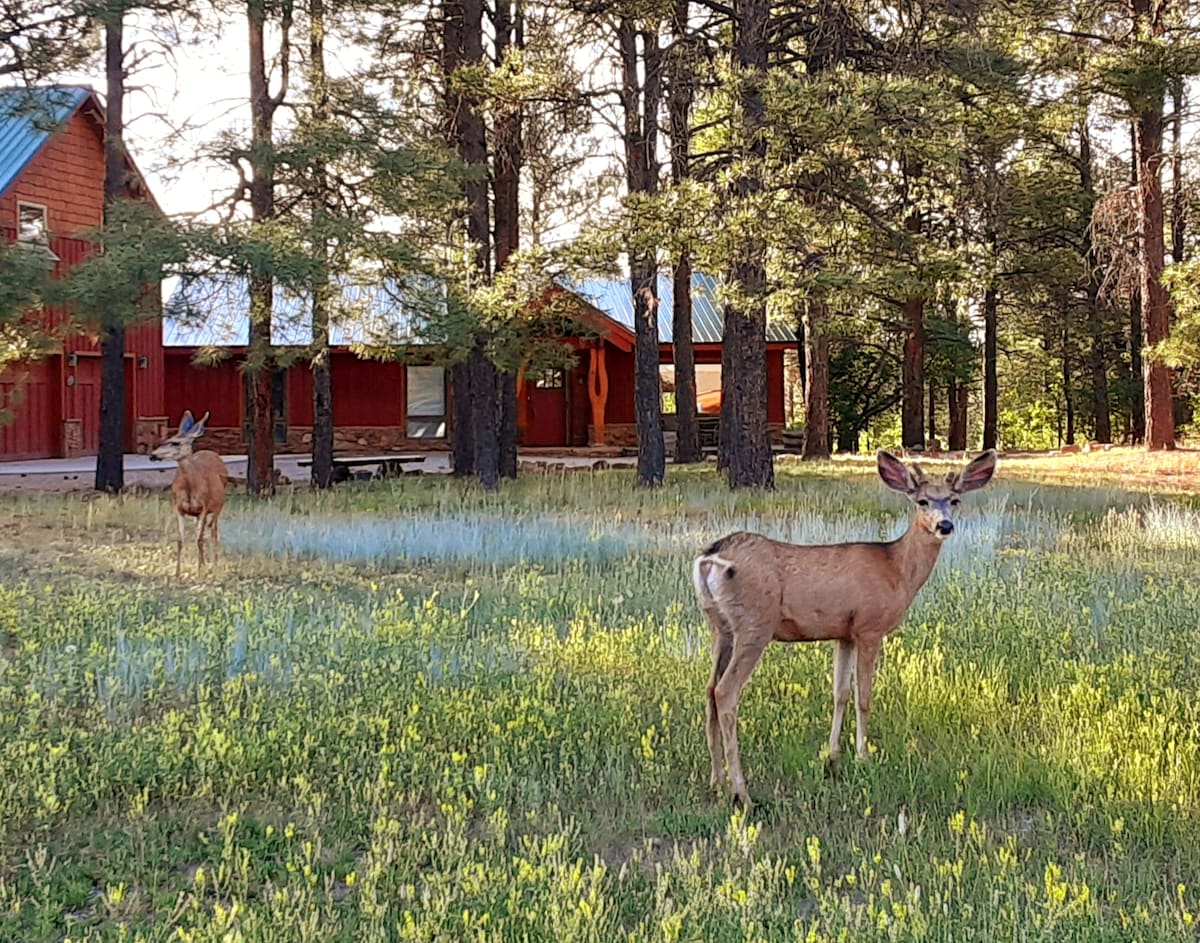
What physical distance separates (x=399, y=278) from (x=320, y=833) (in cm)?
1185

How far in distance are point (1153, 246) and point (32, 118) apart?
18505 millimetres

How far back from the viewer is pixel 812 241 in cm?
1534

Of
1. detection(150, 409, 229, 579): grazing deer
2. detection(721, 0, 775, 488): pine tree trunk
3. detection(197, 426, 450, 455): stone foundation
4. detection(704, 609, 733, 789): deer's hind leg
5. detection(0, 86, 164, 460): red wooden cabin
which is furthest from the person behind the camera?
detection(197, 426, 450, 455): stone foundation

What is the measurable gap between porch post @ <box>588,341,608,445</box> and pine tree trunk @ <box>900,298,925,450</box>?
7677 millimetres

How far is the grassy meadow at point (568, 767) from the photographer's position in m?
3.79

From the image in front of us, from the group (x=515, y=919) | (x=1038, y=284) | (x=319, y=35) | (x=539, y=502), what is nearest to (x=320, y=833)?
(x=515, y=919)

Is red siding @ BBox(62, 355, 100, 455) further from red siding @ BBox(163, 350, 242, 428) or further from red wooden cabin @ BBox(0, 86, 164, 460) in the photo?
red siding @ BBox(163, 350, 242, 428)

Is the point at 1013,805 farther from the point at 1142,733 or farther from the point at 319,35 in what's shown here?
the point at 319,35

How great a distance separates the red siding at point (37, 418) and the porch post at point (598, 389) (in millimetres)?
12713

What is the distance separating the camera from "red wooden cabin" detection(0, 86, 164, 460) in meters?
25.7

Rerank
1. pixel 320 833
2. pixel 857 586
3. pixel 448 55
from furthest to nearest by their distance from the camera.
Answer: pixel 448 55 < pixel 857 586 < pixel 320 833

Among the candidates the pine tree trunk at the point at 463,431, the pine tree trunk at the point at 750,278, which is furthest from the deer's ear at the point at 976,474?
the pine tree trunk at the point at 463,431

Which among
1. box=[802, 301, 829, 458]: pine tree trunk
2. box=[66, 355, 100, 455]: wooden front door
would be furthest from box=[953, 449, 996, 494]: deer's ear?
box=[66, 355, 100, 455]: wooden front door

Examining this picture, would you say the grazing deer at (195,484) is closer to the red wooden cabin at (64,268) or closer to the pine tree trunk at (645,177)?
the pine tree trunk at (645,177)
